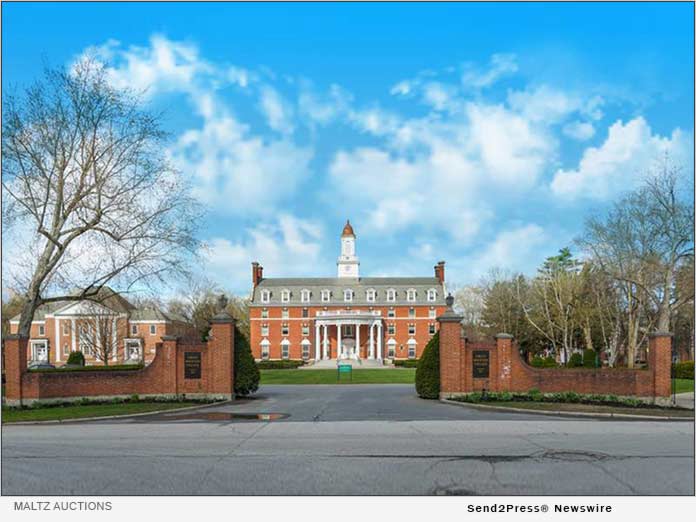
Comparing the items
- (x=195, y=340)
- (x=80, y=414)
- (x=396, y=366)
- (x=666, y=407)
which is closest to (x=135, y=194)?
(x=195, y=340)

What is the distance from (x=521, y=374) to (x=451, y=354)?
254 centimetres

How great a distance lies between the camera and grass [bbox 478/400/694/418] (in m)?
19.5

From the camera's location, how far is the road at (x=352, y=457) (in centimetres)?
880

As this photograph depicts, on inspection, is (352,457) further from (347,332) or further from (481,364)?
(347,332)

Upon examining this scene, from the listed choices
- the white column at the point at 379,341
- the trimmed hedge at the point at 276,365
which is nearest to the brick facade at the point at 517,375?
the trimmed hedge at the point at 276,365

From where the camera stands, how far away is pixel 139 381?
2439cm

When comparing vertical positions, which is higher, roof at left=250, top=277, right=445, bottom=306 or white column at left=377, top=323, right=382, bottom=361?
roof at left=250, top=277, right=445, bottom=306

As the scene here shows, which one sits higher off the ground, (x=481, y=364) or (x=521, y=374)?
(x=481, y=364)

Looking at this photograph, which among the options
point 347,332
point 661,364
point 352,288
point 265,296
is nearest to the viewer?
point 661,364

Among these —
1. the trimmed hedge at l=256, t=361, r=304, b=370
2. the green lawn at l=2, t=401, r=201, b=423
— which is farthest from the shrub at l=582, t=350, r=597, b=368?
the trimmed hedge at l=256, t=361, r=304, b=370

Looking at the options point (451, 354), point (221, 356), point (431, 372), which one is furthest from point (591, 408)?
point (221, 356)

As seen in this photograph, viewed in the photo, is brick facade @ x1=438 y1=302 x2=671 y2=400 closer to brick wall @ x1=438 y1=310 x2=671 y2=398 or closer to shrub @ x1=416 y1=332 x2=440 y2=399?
brick wall @ x1=438 y1=310 x2=671 y2=398

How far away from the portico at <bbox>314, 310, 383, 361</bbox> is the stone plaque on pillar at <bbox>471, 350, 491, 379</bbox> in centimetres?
6032

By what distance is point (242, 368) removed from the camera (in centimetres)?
2538
